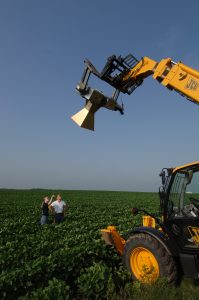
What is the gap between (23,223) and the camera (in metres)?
17.1

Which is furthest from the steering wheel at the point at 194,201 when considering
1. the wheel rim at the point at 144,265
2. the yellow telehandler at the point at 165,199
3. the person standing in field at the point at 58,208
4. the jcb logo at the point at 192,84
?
the person standing in field at the point at 58,208

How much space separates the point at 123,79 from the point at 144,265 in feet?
11.5

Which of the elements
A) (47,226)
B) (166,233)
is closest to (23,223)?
(47,226)

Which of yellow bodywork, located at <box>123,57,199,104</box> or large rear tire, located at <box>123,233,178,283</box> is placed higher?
yellow bodywork, located at <box>123,57,199,104</box>

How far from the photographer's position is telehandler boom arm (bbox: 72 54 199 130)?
6617 mm

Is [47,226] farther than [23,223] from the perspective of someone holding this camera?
No

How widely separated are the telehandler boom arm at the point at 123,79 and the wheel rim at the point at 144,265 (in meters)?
2.53

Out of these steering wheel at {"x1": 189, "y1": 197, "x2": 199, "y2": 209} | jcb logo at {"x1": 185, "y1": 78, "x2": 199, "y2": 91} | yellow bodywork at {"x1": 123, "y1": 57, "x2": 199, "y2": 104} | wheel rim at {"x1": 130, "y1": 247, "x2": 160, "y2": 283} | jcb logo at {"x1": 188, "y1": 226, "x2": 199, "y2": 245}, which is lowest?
wheel rim at {"x1": 130, "y1": 247, "x2": 160, "y2": 283}

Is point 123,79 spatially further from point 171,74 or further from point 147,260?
point 147,260

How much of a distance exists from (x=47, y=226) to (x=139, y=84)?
8.58 m

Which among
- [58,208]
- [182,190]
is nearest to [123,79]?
[182,190]

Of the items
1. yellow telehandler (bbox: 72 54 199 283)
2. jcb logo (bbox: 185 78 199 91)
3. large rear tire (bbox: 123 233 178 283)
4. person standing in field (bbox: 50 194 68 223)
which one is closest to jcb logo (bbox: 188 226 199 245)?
yellow telehandler (bbox: 72 54 199 283)

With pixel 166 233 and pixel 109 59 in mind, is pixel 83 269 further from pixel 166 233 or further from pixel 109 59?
pixel 109 59

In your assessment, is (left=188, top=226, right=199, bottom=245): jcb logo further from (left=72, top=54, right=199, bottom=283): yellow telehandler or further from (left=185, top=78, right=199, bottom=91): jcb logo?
(left=185, top=78, right=199, bottom=91): jcb logo
